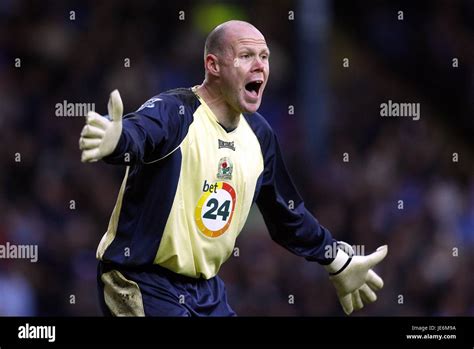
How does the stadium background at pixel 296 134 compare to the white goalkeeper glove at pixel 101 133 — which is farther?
the stadium background at pixel 296 134

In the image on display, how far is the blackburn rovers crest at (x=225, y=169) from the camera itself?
687 cm

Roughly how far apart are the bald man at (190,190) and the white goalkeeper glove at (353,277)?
72 centimetres

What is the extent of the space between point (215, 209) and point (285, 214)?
73 centimetres

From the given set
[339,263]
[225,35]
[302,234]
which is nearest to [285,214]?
[302,234]

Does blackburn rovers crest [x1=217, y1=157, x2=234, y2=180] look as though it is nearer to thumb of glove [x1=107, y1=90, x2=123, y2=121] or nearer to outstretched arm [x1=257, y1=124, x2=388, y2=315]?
outstretched arm [x1=257, y1=124, x2=388, y2=315]

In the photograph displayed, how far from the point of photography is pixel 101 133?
603 centimetres

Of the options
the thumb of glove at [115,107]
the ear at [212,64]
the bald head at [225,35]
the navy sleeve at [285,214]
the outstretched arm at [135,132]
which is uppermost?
the bald head at [225,35]

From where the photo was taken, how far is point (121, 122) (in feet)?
20.1

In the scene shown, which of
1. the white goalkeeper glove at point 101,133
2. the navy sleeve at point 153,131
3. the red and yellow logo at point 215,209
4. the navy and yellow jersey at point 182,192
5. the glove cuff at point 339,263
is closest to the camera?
the white goalkeeper glove at point 101,133

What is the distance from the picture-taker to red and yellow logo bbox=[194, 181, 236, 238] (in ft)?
22.3

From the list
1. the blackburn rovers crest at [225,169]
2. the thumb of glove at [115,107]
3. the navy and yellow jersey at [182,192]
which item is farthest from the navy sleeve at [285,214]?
the thumb of glove at [115,107]

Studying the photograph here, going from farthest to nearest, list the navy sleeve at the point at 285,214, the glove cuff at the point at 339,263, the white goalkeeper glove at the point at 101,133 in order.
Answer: the glove cuff at the point at 339,263 < the navy sleeve at the point at 285,214 < the white goalkeeper glove at the point at 101,133

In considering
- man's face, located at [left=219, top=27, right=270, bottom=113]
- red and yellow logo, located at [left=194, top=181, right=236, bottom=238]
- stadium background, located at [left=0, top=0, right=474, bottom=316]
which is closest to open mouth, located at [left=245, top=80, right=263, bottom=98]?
man's face, located at [left=219, top=27, right=270, bottom=113]

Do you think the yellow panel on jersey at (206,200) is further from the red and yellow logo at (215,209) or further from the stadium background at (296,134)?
the stadium background at (296,134)
